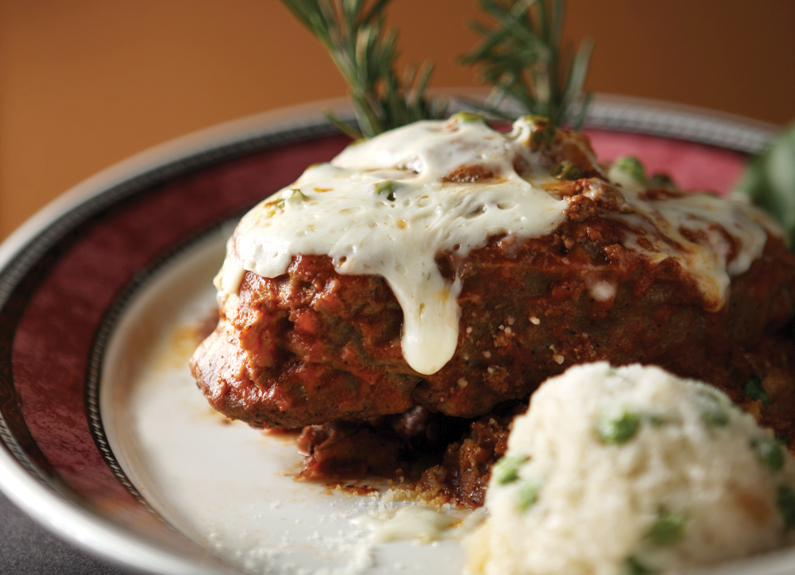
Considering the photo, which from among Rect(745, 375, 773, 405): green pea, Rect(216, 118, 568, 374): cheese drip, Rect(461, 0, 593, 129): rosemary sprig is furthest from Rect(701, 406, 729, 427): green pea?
Rect(461, 0, 593, 129): rosemary sprig

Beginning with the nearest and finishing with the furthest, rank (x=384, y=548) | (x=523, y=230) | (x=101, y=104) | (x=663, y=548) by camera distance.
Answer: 1. (x=663, y=548)
2. (x=384, y=548)
3. (x=523, y=230)
4. (x=101, y=104)

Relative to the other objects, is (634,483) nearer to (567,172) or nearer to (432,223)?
(432,223)

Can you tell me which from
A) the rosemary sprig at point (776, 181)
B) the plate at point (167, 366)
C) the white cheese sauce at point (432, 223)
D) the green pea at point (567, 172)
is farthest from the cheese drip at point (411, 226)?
the rosemary sprig at point (776, 181)

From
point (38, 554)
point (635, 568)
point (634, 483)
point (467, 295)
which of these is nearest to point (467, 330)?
point (467, 295)

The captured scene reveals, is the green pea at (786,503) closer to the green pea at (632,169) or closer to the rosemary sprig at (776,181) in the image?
the green pea at (632,169)

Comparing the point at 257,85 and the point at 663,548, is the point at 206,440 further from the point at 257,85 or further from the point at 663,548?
A: the point at 257,85

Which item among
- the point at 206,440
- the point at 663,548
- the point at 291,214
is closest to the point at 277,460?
the point at 206,440
